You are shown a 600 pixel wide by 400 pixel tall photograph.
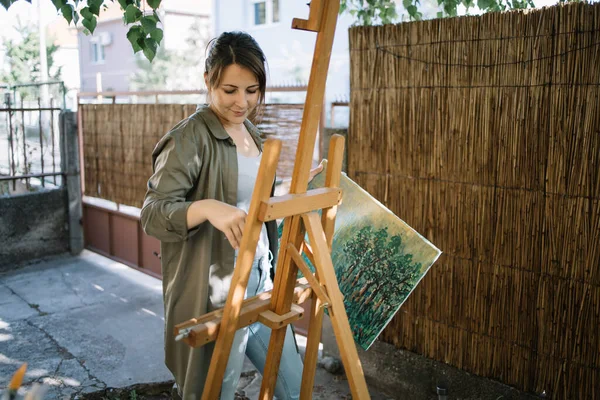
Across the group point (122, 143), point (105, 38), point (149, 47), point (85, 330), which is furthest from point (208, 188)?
point (105, 38)

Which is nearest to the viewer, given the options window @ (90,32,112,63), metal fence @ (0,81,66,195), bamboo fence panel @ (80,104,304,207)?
bamboo fence panel @ (80,104,304,207)

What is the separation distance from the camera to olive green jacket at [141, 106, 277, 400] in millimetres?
1626

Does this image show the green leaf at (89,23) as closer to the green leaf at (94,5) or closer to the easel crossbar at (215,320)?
the green leaf at (94,5)

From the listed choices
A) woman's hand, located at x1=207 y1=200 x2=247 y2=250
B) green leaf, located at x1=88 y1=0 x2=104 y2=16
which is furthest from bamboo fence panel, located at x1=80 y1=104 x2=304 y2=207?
woman's hand, located at x1=207 y1=200 x2=247 y2=250

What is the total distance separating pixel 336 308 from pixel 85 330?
357 centimetres

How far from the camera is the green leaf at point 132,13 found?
8.37ft

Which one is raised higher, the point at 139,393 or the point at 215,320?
the point at 215,320

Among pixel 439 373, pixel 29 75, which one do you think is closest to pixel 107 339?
pixel 439 373

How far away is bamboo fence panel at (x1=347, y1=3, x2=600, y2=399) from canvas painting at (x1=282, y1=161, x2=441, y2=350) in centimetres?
96

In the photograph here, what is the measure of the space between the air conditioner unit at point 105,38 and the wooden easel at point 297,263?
22204mm

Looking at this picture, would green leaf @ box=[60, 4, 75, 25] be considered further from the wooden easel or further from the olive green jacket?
the wooden easel

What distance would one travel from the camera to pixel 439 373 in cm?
315

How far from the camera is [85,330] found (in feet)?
14.8

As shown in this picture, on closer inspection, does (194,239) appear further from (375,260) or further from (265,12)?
(265,12)
